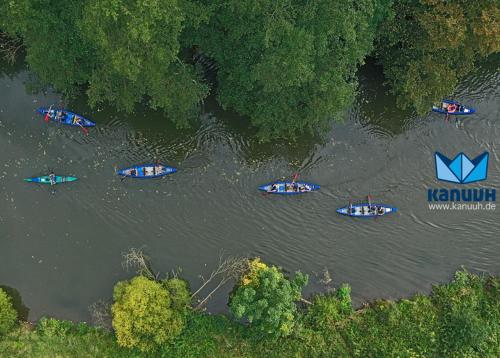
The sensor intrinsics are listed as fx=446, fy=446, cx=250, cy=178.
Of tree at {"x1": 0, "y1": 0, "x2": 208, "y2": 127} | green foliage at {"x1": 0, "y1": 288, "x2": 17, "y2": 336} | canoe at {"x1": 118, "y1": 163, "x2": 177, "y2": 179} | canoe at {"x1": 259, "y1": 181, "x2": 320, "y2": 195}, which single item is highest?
tree at {"x1": 0, "y1": 0, "x2": 208, "y2": 127}

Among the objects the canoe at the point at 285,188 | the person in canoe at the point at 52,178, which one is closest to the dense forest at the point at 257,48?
the canoe at the point at 285,188

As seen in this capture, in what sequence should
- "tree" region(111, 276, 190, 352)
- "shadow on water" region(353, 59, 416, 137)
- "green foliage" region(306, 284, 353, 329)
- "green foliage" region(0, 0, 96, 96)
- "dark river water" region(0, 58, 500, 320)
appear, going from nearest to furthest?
"green foliage" region(0, 0, 96, 96)
"tree" region(111, 276, 190, 352)
"green foliage" region(306, 284, 353, 329)
"dark river water" region(0, 58, 500, 320)
"shadow on water" region(353, 59, 416, 137)

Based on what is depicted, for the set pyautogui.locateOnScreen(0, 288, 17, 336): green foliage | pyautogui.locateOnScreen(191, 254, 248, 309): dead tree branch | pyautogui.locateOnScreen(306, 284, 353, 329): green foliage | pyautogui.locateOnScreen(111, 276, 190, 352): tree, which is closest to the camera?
pyautogui.locateOnScreen(111, 276, 190, 352): tree

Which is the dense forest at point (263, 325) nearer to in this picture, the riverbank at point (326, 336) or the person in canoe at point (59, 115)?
the riverbank at point (326, 336)

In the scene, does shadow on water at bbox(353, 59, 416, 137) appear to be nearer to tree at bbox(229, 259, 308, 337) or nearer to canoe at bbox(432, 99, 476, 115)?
canoe at bbox(432, 99, 476, 115)

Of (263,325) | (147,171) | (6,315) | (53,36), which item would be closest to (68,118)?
(147,171)

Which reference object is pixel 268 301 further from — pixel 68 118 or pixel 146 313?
pixel 68 118

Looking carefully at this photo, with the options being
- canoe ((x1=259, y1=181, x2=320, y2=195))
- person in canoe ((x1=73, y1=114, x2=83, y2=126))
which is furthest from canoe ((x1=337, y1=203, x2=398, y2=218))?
person in canoe ((x1=73, y1=114, x2=83, y2=126))
